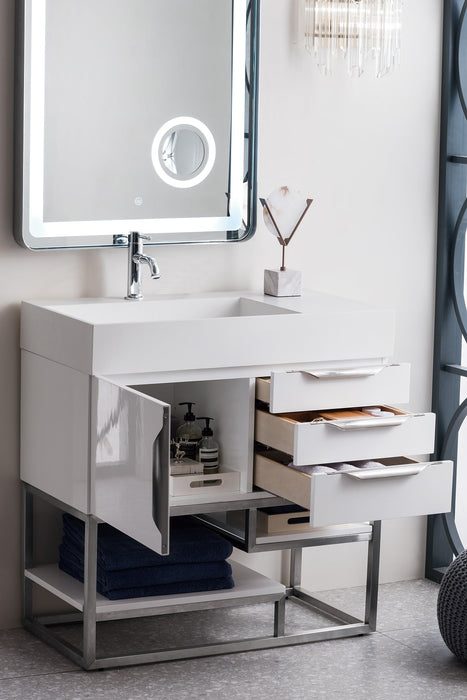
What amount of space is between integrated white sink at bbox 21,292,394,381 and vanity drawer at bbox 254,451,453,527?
0.99 ft

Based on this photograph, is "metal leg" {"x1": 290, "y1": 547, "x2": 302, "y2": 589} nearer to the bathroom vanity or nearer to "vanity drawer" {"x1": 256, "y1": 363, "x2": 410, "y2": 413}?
the bathroom vanity

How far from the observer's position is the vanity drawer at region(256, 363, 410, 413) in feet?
9.45

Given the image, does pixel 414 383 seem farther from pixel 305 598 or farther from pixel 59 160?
pixel 59 160

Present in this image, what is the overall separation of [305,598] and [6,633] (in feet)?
2.70

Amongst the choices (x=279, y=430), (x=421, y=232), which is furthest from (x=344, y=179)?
(x=279, y=430)

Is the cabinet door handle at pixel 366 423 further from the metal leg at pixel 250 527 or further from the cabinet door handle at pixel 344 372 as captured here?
the metal leg at pixel 250 527

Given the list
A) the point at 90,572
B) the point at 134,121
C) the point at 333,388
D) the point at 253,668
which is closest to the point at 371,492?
the point at 333,388

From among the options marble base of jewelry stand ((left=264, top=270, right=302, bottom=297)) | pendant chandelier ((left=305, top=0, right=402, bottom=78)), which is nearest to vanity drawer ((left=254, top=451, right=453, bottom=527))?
marble base of jewelry stand ((left=264, top=270, right=302, bottom=297))

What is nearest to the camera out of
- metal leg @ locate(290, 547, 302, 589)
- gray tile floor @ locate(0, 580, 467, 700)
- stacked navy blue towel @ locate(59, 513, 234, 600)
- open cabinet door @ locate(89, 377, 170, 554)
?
open cabinet door @ locate(89, 377, 170, 554)

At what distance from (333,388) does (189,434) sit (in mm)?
400

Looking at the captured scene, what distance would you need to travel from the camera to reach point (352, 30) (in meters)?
3.32

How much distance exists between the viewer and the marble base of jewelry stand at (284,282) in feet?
10.7

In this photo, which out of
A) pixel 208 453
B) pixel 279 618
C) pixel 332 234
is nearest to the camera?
pixel 208 453

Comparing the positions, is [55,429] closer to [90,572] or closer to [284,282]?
[90,572]
